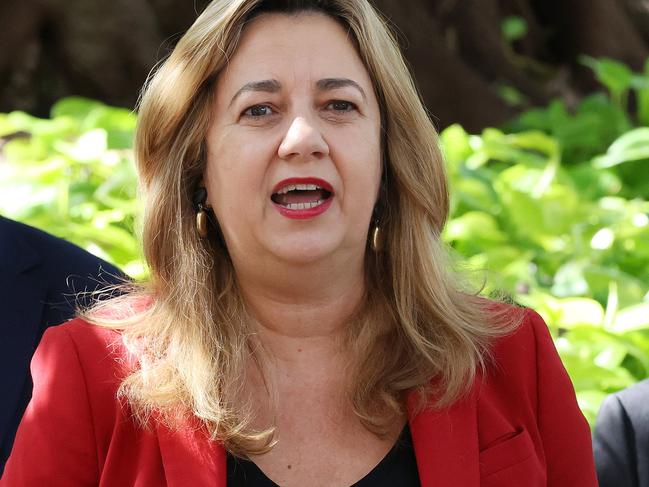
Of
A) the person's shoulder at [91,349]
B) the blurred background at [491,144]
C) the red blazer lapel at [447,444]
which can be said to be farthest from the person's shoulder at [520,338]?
the person's shoulder at [91,349]

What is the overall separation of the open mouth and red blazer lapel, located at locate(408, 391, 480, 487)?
1.62 ft

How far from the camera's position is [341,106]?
2.68 metres

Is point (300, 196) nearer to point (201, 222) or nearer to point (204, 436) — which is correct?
point (201, 222)

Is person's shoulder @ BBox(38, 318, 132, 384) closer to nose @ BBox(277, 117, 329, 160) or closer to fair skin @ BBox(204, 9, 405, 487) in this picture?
fair skin @ BBox(204, 9, 405, 487)

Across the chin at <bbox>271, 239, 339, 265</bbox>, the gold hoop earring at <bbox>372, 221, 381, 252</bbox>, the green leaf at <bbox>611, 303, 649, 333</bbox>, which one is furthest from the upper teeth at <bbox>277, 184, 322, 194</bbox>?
the green leaf at <bbox>611, 303, 649, 333</bbox>

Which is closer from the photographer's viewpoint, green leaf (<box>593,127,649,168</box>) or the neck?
the neck

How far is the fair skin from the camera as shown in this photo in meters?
2.60

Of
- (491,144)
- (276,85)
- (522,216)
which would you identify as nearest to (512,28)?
(491,144)

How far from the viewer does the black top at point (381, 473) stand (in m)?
2.61

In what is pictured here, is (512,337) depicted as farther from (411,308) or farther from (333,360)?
(333,360)

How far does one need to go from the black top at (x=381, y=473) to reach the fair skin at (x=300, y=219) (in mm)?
21

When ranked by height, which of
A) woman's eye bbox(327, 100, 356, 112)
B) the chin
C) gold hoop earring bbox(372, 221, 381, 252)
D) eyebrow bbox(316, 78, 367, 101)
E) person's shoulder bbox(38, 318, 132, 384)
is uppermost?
eyebrow bbox(316, 78, 367, 101)

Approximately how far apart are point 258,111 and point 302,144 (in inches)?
6.7

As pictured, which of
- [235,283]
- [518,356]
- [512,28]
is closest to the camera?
[518,356]
